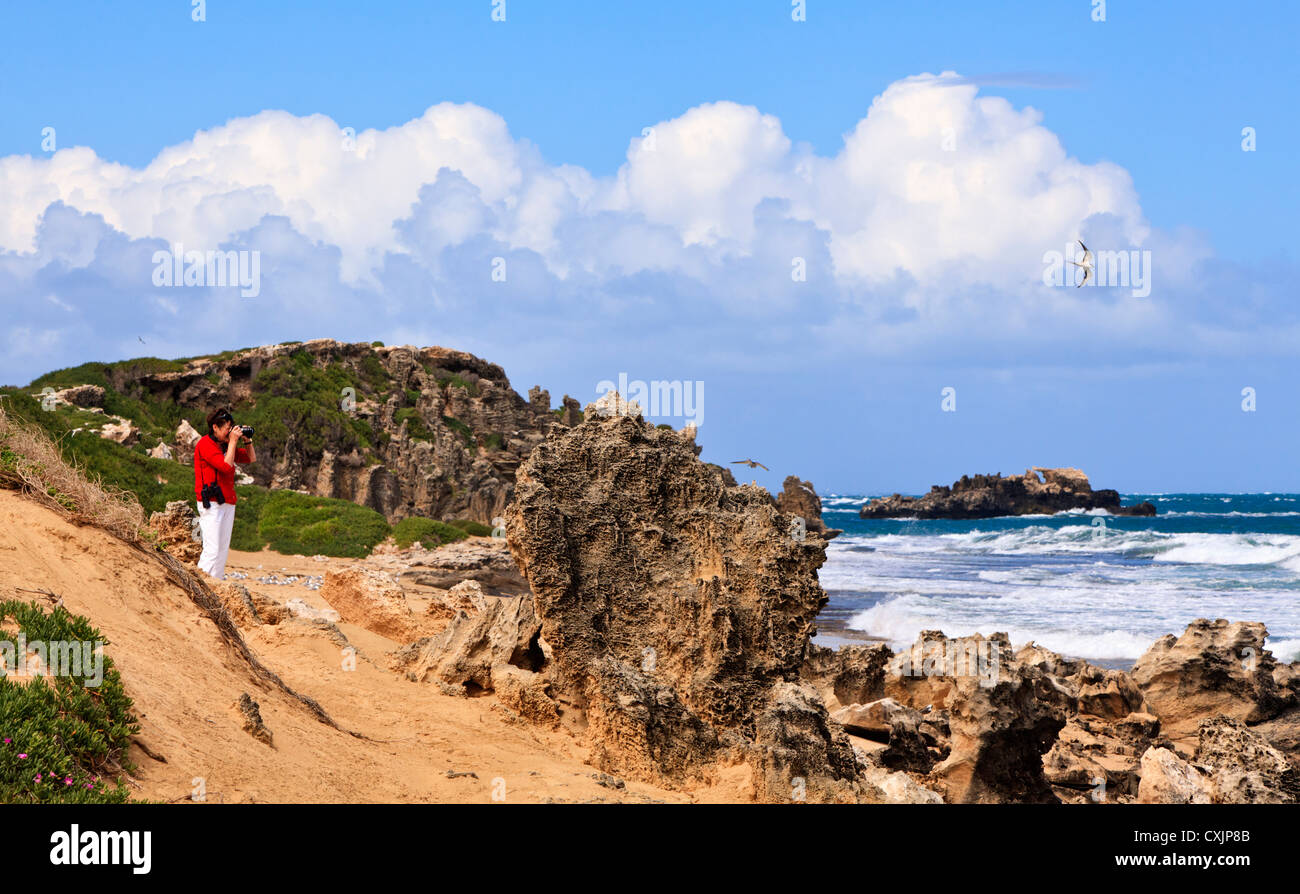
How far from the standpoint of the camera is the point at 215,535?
966cm

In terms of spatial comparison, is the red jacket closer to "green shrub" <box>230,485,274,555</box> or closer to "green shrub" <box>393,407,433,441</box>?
"green shrub" <box>230,485,274,555</box>

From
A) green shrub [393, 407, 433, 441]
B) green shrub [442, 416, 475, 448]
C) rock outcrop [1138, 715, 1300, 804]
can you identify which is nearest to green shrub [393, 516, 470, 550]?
green shrub [393, 407, 433, 441]

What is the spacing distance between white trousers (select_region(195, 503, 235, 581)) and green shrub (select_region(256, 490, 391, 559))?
1327cm

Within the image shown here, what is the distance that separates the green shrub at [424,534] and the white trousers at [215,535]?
15551mm

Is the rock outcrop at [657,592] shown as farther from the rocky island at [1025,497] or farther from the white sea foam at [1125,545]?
the rocky island at [1025,497]

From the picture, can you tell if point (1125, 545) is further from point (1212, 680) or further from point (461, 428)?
point (1212, 680)

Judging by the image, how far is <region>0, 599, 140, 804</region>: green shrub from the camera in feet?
15.2

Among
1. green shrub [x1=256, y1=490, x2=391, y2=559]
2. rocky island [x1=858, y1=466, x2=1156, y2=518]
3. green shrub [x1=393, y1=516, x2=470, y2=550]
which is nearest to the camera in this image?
green shrub [x1=256, y1=490, x2=391, y2=559]

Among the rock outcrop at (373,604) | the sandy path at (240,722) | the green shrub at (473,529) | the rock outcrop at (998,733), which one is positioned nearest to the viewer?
the sandy path at (240,722)

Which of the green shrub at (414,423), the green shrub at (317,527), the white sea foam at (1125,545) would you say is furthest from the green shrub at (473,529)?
the white sea foam at (1125,545)

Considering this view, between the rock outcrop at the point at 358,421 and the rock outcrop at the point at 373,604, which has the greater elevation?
the rock outcrop at the point at 358,421

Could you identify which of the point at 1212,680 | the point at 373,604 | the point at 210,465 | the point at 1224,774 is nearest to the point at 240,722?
the point at 210,465

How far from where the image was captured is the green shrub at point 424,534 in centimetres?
2580
